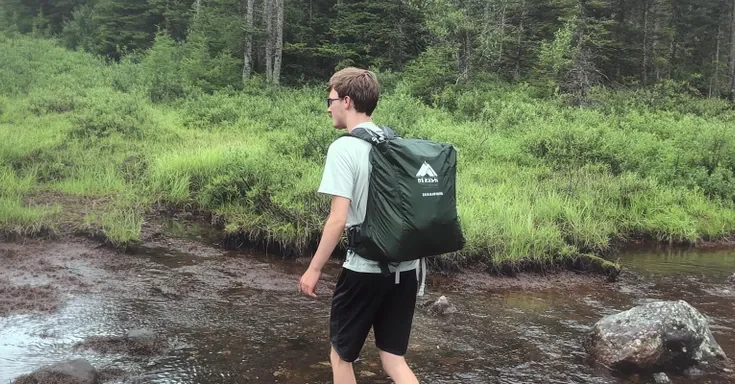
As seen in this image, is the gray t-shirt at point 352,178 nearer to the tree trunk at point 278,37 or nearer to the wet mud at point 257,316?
the wet mud at point 257,316

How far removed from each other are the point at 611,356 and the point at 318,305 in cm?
304

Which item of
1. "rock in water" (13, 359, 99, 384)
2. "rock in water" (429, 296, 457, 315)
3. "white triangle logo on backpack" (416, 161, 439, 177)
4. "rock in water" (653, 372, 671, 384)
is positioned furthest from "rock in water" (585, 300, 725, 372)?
"rock in water" (13, 359, 99, 384)

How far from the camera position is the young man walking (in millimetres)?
3074

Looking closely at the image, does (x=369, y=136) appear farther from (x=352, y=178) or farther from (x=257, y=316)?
(x=257, y=316)

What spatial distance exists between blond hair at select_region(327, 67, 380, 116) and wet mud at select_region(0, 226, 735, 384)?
2.61 meters

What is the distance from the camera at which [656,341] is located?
536 cm

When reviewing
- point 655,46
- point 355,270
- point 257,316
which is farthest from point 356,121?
point 655,46

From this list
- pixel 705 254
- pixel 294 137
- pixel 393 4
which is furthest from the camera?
pixel 393 4

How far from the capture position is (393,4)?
1089 inches

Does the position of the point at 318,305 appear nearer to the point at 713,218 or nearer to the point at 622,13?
the point at 713,218

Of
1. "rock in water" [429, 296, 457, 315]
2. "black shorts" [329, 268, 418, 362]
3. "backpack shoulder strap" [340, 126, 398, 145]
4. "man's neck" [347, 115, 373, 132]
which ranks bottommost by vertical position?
"rock in water" [429, 296, 457, 315]

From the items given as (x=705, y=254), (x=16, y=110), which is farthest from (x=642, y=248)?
(x=16, y=110)

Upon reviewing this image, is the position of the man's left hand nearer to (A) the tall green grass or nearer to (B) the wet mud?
(B) the wet mud

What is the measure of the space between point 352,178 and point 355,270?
508mm
